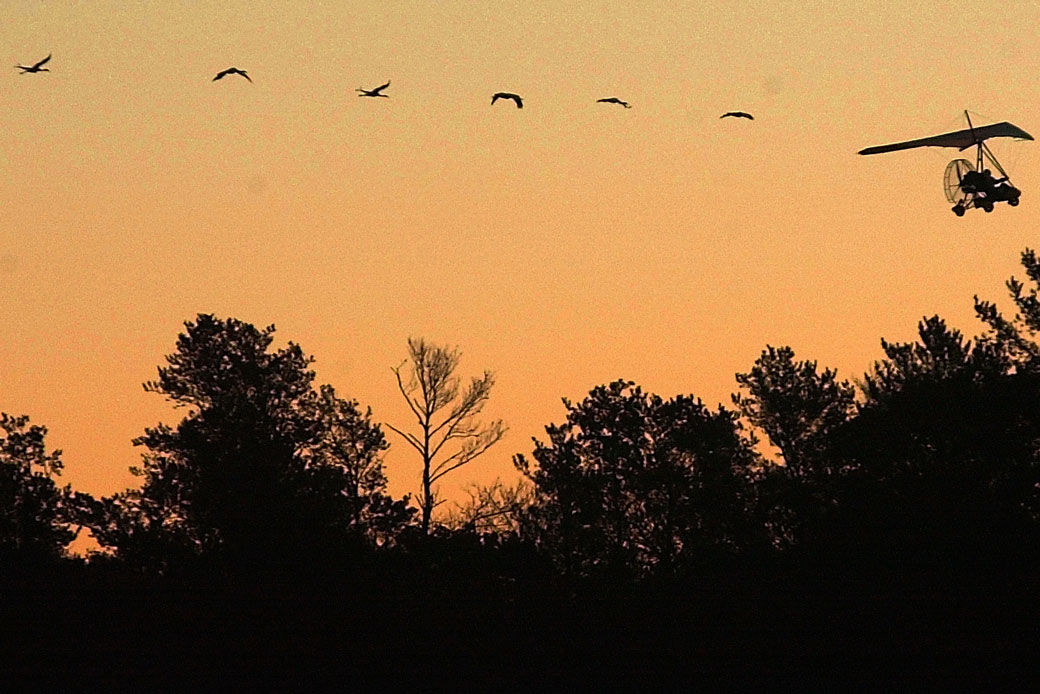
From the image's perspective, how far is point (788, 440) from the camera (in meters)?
119

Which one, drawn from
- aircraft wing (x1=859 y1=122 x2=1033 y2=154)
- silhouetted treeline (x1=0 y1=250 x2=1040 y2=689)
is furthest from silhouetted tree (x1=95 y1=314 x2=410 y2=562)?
aircraft wing (x1=859 y1=122 x2=1033 y2=154)

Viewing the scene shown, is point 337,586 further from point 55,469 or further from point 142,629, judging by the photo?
point 55,469

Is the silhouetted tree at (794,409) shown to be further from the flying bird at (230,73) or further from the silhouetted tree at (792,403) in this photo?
the flying bird at (230,73)

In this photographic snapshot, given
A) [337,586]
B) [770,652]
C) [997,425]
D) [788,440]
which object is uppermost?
[788,440]

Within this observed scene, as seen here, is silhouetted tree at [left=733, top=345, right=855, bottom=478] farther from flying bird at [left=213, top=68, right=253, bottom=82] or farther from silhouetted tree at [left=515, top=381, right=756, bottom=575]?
flying bird at [left=213, top=68, right=253, bottom=82]

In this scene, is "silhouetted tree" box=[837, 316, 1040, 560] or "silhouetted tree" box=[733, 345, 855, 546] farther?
"silhouetted tree" box=[733, 345, 855, 546]

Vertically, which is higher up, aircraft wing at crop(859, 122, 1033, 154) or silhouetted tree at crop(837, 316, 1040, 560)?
aircraft wing at crop(859, 122, 1033, 154)

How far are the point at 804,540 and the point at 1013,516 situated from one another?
25.4 feet

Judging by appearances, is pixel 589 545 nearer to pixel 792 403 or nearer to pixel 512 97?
pixel 792 403

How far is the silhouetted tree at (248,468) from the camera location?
97938mm

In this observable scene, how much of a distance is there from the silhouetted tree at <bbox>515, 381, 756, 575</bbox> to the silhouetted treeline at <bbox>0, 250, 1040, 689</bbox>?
12 centimetres

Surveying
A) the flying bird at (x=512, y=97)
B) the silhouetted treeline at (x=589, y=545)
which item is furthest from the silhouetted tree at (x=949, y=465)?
the flying bird at (x=512, y=97)

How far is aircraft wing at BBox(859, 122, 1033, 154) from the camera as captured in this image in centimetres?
8588

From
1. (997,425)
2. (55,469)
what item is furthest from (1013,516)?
(55,469)
